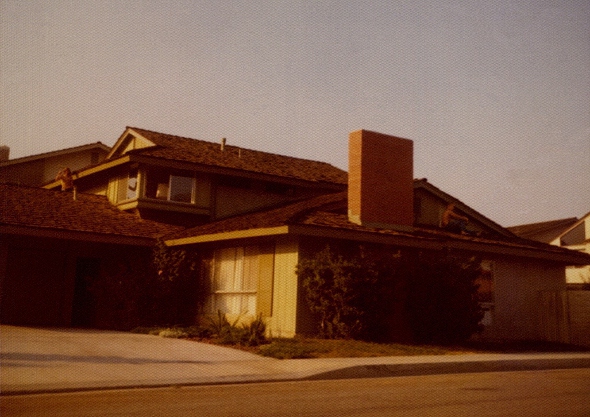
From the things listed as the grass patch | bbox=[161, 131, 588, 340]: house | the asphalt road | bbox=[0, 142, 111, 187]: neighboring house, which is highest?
bbox=[0, 142, 111, 187]: neighboring house

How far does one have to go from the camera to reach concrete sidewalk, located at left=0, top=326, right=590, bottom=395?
30.3 ft

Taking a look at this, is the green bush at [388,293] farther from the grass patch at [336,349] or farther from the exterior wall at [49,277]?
the exterior wall at [49,277]

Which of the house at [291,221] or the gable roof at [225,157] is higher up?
the gable roof at [225,157]

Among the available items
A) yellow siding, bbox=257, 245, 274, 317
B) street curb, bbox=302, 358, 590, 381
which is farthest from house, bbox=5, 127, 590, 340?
street curb, bbox=302, 358, 590, 381

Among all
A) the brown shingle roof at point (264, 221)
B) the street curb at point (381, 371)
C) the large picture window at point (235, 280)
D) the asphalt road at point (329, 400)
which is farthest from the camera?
the large picture window at point (235, 280)

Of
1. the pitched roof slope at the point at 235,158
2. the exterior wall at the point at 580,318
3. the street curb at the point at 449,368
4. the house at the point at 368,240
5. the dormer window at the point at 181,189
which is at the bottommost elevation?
the street curb at the point at 449,368

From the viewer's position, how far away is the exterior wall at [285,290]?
657 inches

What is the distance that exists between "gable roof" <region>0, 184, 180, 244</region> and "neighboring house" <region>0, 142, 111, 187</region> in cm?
1092

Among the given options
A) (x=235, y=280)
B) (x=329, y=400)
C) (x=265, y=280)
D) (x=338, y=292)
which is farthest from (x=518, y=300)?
(x=329, y=400)

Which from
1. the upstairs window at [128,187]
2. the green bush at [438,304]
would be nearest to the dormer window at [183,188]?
the upstairs window at [128,187]

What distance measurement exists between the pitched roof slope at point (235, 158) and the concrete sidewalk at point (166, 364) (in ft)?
32.7

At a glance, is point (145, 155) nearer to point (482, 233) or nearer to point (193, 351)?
point (193, 351)

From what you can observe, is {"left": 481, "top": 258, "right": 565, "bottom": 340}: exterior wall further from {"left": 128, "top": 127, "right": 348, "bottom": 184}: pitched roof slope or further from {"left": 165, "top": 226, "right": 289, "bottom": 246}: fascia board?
{"left": 128, "top": 127, "right": 348, "bottom": 184}: pitched roof slope

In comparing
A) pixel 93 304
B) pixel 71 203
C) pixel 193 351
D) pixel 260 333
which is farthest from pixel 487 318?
pixel 71 203
